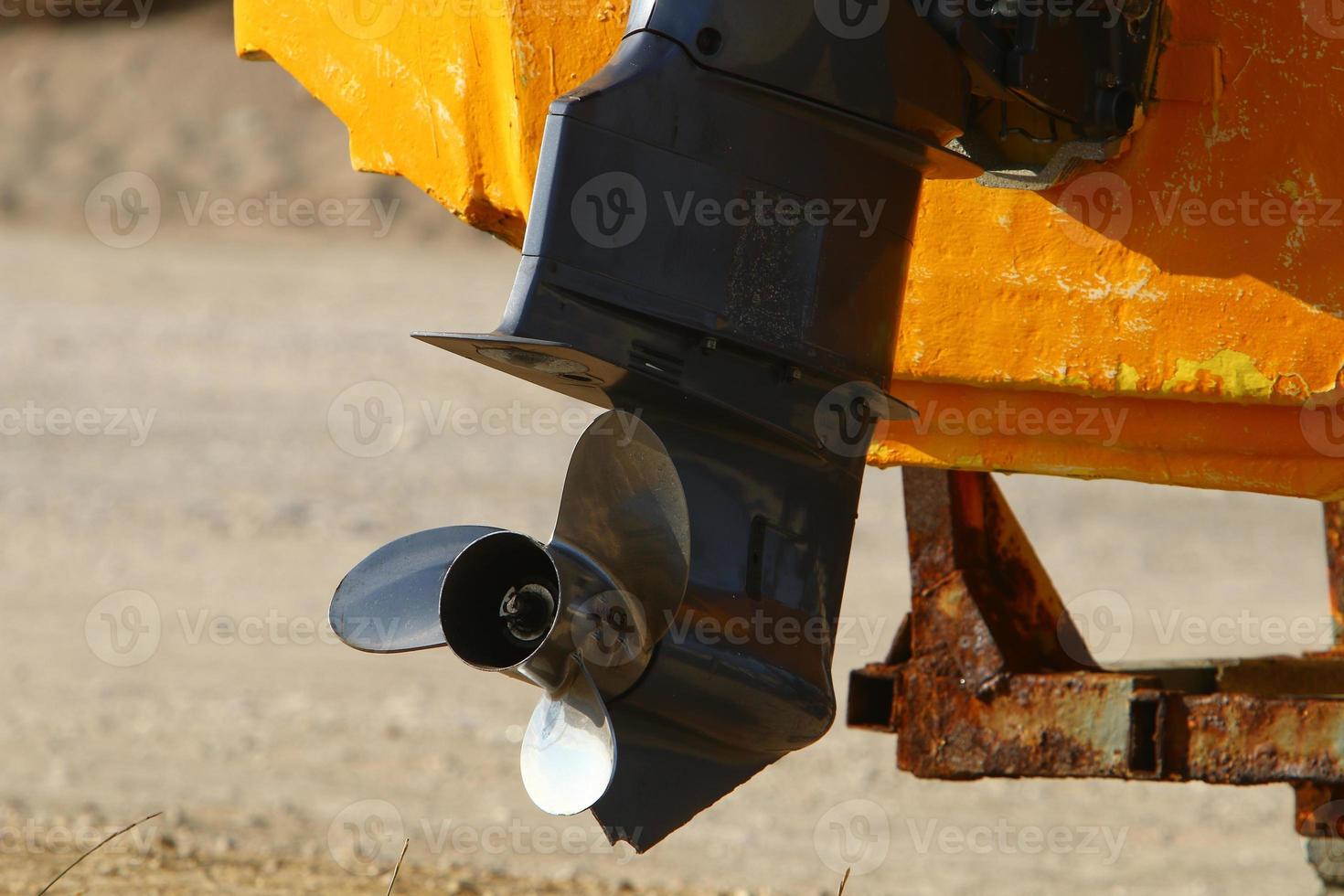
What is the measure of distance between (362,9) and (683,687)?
4.44ft

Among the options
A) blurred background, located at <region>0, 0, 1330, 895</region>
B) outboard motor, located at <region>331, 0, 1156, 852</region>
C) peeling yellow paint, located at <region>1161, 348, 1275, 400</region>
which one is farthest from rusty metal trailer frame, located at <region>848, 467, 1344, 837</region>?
blurred background, located at <region>0, 0, 1330, 895</region>

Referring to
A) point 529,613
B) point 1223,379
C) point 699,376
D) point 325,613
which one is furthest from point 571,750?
point 325,613

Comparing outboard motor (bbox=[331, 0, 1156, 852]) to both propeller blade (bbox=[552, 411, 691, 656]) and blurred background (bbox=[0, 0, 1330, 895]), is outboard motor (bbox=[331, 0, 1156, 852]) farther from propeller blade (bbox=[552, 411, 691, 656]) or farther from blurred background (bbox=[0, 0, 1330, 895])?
blurred background (bbox=[0, 0, 1330, 895])

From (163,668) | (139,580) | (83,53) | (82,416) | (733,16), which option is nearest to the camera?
(733,16)

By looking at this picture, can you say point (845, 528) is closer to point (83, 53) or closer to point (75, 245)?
point (75, 245)

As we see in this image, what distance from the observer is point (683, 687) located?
6.55 ft

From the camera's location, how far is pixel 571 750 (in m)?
2.04

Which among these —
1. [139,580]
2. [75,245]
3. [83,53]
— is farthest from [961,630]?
[83,53]

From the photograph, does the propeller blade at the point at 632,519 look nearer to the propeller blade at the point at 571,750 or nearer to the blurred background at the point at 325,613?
the propeller blade at the point at 571,750

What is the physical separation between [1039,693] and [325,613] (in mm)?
4897

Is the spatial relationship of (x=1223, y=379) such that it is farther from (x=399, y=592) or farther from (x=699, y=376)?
(x=399, y=592)

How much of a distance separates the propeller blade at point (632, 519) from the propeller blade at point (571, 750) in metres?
0.10

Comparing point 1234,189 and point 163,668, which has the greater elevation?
point 1234,189

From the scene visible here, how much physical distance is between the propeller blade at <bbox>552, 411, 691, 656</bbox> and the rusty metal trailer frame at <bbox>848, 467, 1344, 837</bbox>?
1186mm
